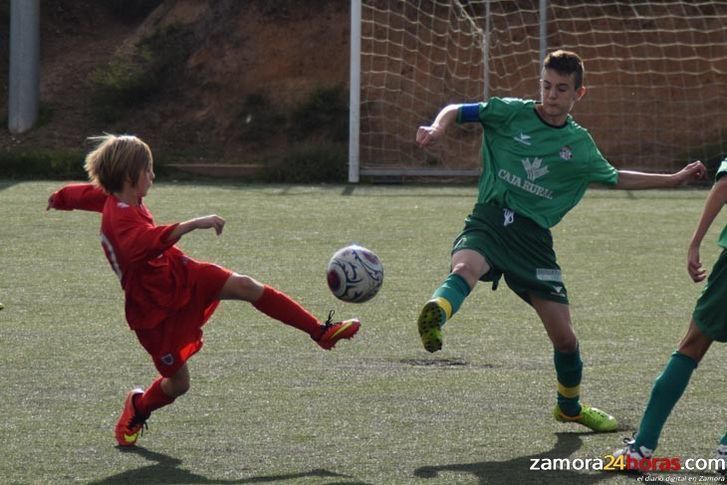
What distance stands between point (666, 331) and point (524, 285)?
2.42 meters

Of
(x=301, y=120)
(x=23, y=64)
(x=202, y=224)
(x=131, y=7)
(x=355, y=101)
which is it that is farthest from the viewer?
(x=131, y=7)

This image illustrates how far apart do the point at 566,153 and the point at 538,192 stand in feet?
0.70

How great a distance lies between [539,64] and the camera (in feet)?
59.9

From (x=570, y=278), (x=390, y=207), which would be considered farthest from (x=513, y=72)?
(x=570, y=278)

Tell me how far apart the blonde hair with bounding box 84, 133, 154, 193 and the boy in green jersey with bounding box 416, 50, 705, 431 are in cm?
106

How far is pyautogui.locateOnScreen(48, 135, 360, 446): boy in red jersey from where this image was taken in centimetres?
478

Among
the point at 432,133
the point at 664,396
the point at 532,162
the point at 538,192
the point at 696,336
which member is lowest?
the point at 664,396

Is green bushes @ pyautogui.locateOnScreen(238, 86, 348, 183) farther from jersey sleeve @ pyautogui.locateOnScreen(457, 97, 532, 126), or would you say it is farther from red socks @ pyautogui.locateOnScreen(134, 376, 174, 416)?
red socks @ pyautogui.locateOnScreen(134, 376, 174, 416)

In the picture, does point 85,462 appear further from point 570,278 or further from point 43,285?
point 570,278

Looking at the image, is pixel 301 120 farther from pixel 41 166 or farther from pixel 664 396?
pixel 664 396

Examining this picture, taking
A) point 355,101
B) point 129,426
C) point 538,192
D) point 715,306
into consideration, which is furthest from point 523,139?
point 355,101

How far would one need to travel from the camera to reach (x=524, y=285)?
16.5 ft

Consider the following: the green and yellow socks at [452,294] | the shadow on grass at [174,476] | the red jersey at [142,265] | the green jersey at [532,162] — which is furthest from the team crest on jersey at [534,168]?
the shadow on grass at [174,476]

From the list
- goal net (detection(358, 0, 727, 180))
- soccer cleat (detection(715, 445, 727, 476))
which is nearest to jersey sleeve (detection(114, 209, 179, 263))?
soccer cleat (detection(715, 445, 727, 476))
